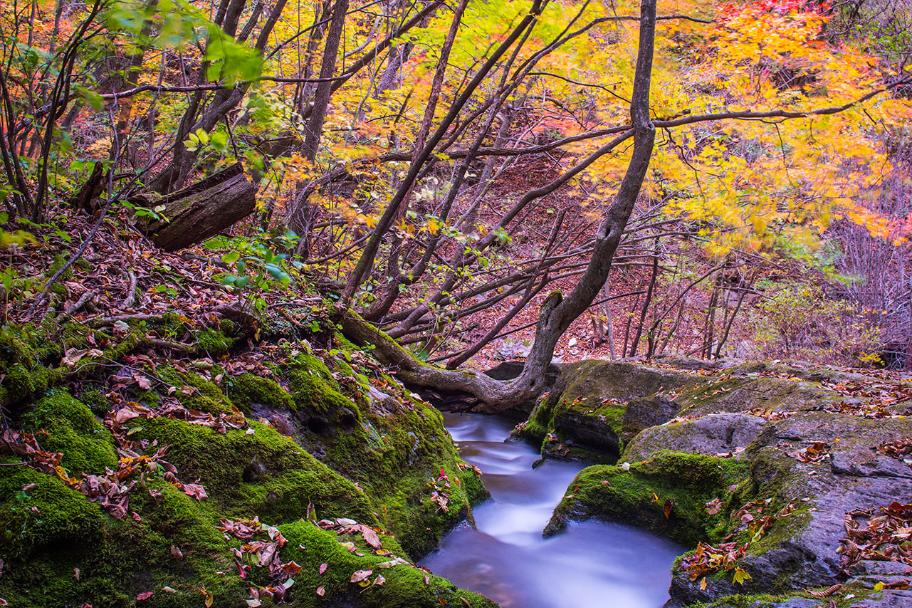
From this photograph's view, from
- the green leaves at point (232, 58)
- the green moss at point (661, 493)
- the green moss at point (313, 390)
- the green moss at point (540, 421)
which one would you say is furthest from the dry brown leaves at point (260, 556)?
the green moss at point (540, 421)

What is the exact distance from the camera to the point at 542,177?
20.0 meters

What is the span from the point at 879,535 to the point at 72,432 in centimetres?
427

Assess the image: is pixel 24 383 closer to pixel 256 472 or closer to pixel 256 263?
pixel 256 472

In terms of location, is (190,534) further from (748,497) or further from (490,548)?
(748,497)

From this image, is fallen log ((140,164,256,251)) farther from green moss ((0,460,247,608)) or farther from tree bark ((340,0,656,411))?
green moss ((0,460,247,608))

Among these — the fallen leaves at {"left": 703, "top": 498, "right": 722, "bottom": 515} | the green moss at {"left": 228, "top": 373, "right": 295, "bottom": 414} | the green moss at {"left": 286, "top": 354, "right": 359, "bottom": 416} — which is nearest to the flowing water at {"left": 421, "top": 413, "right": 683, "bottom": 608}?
the fallen leaves at {"left": 703, "top": 498, "right": 722, "bottom": 515}

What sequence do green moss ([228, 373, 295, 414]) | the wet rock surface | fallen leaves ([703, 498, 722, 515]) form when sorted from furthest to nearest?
fallen leaves ([703, 498, 722, 515]) < green moss ([228, 373, 295, 414]) < the wet rock surface

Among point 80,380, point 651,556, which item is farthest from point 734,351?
point 80,380

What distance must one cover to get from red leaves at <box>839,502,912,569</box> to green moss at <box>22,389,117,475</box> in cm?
384

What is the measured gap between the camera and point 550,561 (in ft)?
16.2

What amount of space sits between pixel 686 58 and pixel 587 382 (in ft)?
25.1

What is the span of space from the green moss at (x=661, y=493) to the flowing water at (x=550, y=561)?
12cm

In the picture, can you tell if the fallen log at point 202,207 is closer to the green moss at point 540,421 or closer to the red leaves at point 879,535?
the red leaves at point 879,535

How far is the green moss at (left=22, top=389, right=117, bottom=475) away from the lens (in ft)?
8.39
